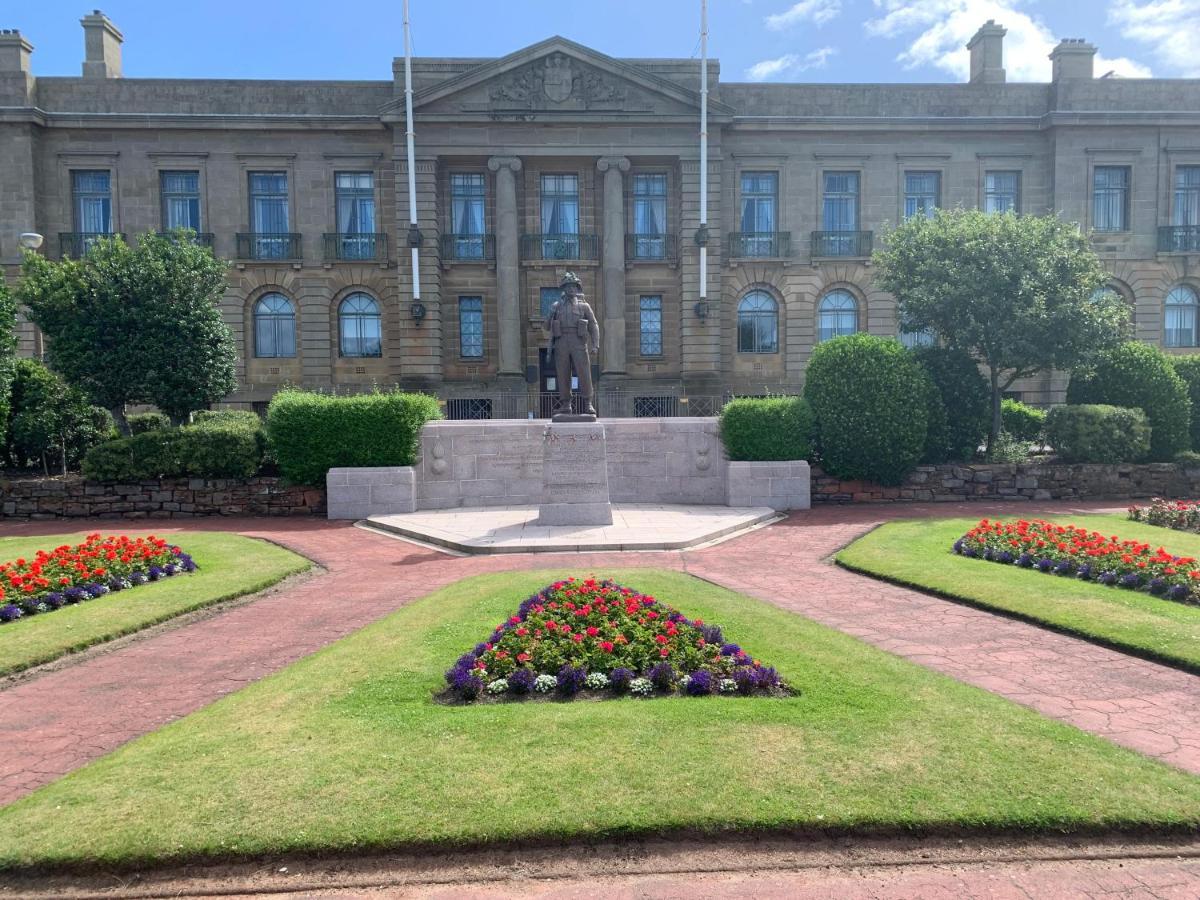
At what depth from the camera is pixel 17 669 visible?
6109 millimetres

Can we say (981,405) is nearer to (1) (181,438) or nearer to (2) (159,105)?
(1) (181,438)

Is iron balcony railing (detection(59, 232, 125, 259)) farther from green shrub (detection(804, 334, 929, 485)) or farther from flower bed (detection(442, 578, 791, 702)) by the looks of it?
flower bed (detection(442, 578, 791, 702))

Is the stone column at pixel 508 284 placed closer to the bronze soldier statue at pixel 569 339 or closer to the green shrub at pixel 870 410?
the bronze soldier statue at pixel 569 339

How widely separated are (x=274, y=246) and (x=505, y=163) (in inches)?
397

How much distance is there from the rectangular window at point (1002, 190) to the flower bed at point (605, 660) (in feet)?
101

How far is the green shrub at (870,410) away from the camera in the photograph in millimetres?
15414

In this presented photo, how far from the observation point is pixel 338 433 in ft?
49.3

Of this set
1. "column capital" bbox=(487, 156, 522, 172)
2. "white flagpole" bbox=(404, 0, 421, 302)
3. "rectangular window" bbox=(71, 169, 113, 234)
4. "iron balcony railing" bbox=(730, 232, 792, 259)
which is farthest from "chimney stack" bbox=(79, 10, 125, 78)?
"iron balcony railing" bbox=(730, 232, 792, 259)

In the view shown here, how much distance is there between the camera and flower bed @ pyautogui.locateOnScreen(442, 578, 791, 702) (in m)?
5.05

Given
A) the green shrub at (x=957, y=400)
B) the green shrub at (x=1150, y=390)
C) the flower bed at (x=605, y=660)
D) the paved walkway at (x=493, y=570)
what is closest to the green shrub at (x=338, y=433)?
the paved walkway at (x=493, y=570)

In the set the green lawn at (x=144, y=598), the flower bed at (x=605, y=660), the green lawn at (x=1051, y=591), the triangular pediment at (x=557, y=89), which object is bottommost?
the green lawn at (x=144, y=598)

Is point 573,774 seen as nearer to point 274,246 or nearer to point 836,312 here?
point 836,312

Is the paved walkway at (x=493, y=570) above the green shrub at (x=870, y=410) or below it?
below

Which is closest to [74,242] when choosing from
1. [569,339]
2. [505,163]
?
[505,163]
